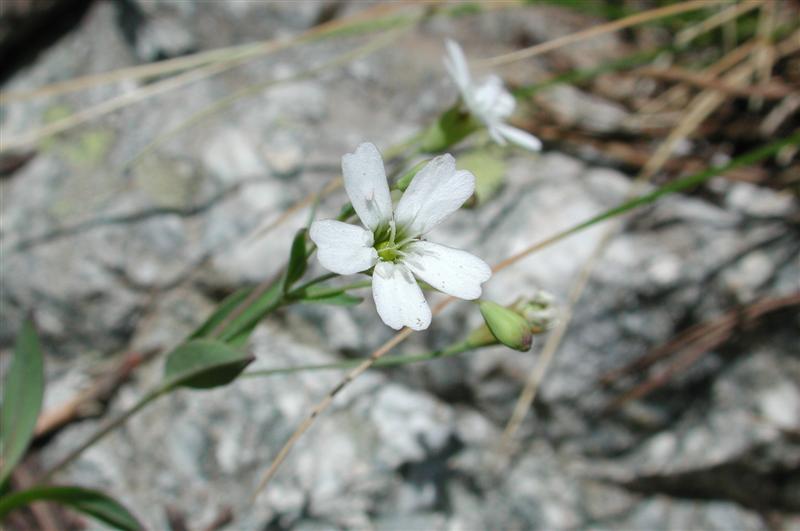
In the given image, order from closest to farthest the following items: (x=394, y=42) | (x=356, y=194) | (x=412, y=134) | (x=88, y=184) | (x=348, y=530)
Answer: (x=356, y=194), (x=348, y=530), (x=88, y=184), (x=412, y=134), (x=394, y=42)

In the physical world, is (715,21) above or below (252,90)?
below

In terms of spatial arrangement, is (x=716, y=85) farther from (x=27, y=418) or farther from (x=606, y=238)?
(x=27, y=418)

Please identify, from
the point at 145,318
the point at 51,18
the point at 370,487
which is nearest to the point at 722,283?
the point at 370,487

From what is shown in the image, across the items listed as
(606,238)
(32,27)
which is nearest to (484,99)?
(606,238)

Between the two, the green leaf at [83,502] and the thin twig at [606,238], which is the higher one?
the green leaf at [83,502]

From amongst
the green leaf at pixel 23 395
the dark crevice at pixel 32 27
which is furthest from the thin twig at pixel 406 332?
the dark crevice at pixel 32 27

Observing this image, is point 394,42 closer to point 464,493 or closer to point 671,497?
point 464,493

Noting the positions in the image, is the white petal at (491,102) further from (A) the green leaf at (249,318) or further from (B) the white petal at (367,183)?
(A) the green leaf at (249,318)
